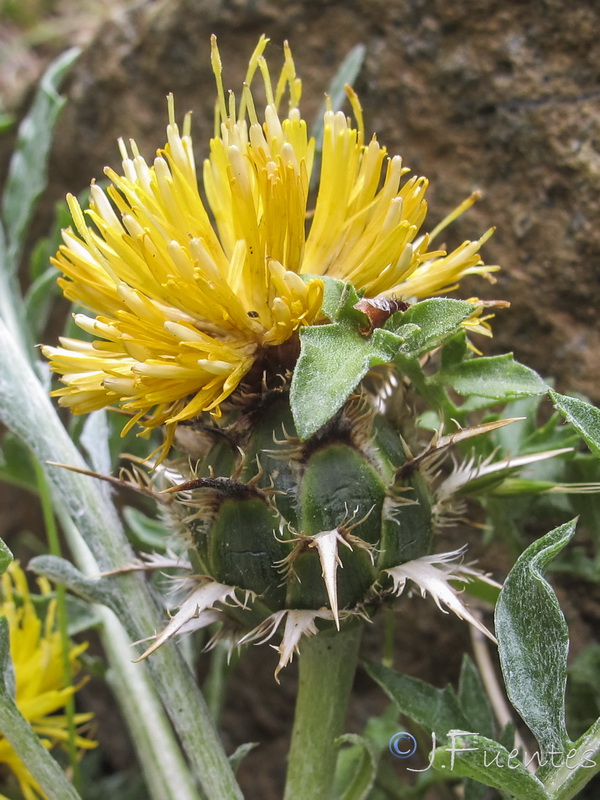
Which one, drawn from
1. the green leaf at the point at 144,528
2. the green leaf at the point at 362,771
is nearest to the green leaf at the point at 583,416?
the green leaf at the point at 362,771

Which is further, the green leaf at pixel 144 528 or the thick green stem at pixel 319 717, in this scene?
the green leaf at pixel 144 528

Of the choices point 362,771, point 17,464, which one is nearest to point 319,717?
point 362,771

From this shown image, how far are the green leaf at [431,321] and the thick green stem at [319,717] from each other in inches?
15.9

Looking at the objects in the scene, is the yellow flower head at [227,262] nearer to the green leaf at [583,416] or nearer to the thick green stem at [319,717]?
the green leaf at [583,416]

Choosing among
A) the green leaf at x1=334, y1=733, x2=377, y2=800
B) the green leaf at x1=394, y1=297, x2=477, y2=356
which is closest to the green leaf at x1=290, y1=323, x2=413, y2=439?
the green leaf at x1=394, y1=297, x2=477, y2=356

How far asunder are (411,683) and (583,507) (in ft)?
1.37

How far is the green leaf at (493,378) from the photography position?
930 millimetres

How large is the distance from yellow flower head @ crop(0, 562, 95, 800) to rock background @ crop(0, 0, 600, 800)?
585mm

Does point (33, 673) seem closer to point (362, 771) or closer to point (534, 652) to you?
point (362, 771)

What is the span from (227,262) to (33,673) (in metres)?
0.84

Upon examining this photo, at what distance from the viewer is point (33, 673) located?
136 cm

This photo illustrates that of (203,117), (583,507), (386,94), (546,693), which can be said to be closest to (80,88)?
(203,117)

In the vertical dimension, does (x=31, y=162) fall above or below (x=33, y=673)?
above

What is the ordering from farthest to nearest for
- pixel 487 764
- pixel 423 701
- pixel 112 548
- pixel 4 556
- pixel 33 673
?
pixel 33 673, pixel 112 548, pixel 423 701, pixel 4 556, pixel 487 764
